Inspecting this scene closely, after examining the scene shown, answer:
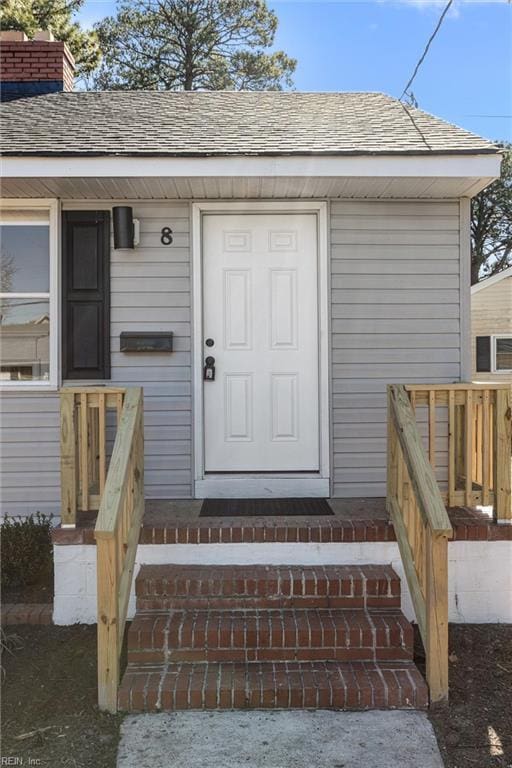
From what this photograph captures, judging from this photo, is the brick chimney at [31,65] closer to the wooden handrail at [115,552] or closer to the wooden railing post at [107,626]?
the wooden handrail at [115,552]

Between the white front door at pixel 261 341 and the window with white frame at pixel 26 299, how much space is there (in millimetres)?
1175

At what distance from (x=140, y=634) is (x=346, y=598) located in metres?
1.13

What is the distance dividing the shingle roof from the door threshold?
228 centimetres

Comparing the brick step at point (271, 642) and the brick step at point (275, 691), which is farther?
the brick step at point (271, 642)

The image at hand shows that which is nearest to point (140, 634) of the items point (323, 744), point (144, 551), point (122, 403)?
point (144, 551)

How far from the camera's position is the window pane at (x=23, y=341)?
180 inches

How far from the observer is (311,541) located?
3629mm

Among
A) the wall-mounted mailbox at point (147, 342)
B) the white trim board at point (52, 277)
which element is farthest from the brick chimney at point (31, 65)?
the wall-mounted mailbox at point (147, 342)

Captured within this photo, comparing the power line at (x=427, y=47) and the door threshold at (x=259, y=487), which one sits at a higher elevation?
the power line at (x=427, y=47)

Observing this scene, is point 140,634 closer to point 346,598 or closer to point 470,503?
point 346,598

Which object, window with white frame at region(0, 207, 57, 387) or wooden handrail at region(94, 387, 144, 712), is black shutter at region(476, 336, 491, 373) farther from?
wooden handrail at region(94, 387, 144, 712)

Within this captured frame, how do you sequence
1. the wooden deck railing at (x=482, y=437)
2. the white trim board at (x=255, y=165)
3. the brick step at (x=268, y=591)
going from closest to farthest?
the brick step at (x=268, y=591) → the wooden deck railing at (x=482, y=437) → the white trim board at (x=255, y=165)

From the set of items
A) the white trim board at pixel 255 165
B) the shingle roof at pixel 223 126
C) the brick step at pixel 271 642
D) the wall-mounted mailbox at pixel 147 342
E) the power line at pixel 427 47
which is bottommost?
the brick step at pixel 271 642

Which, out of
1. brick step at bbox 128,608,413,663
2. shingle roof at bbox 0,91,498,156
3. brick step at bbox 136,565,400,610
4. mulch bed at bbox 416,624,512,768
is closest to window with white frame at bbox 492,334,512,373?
shingle roof at bbox 0,91,498,156
